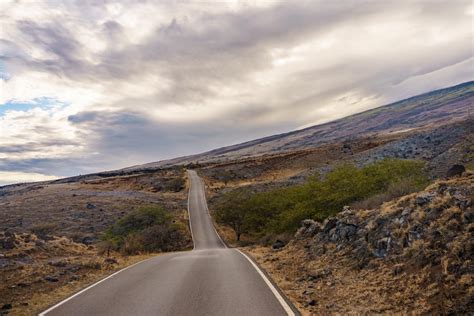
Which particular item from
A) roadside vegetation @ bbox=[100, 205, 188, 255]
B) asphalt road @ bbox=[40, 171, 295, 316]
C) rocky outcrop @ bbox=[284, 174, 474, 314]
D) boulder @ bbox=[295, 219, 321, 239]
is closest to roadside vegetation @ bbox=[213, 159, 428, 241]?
boulder @ bbox=[295, 219, 321, 239]

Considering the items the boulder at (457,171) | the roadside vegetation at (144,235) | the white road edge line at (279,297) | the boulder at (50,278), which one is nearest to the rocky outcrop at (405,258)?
the white road edge line at (279,297)

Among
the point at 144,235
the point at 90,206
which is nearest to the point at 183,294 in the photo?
the point at 144,235

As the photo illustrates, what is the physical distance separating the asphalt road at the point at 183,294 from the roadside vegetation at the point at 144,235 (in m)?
13.5

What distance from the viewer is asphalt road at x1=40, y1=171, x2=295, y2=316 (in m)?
8.63

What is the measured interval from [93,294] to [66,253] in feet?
39.7

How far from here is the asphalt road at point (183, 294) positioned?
28.3ft

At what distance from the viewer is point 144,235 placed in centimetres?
3409

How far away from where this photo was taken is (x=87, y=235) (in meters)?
37.3

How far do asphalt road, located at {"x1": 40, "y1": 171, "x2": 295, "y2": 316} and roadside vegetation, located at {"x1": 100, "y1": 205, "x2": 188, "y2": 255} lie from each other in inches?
533

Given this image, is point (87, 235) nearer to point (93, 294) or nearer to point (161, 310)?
point (93, 294)

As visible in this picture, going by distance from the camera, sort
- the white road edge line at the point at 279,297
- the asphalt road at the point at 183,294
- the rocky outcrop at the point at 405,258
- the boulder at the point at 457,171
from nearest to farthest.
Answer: the rocky outcrop at the point at 405,258 → the white road edge line at the point at 279,297 → the asphalt road at the point at 183,294 → the boulder at the point at 457,171

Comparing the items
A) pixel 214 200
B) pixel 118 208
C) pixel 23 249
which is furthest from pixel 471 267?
pixel 214 200

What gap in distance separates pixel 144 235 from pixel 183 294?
2510cm

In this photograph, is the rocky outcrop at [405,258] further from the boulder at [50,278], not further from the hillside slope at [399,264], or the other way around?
the boulder at [50,278]
